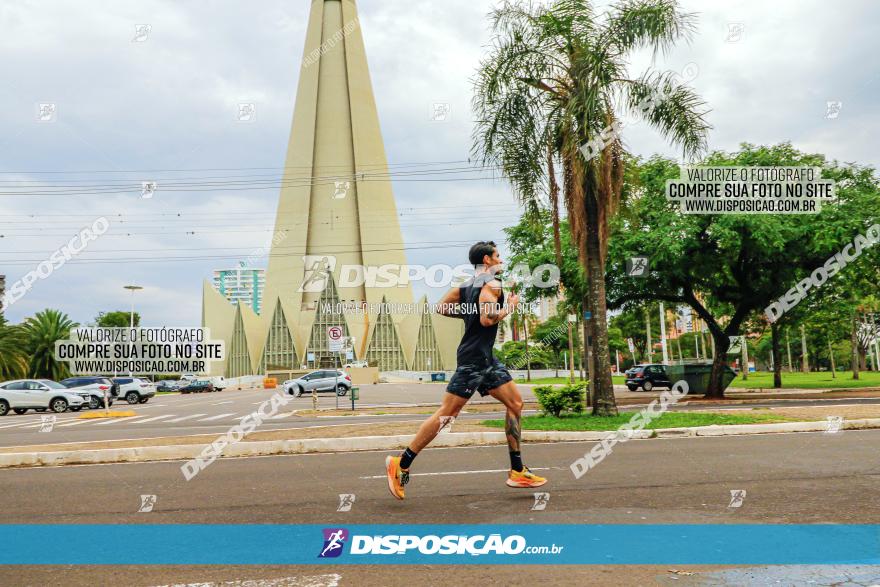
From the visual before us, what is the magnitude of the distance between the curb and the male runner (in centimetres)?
479

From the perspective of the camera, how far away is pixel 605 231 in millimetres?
14398

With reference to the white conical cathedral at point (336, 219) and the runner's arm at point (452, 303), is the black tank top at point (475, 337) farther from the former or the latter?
the white conical cathedral at point (336, 219)

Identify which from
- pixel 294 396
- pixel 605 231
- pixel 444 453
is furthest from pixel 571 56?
pixel 294 396

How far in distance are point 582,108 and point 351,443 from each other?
7748 mm

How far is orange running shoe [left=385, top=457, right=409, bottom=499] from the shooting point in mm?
5770

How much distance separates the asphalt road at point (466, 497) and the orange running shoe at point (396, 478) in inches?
5.1

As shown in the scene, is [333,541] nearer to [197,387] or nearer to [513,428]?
[513,428]

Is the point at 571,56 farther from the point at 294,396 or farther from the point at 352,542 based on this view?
the point at 294,396

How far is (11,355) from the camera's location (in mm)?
48031

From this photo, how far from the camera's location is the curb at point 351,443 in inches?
388

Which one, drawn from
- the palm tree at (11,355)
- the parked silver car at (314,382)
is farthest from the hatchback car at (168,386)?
the parked silver car at (314,382)

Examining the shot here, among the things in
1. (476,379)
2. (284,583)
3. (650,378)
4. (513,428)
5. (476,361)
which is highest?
(476,361)

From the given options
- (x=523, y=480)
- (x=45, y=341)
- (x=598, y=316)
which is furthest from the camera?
(x=45, y=341)

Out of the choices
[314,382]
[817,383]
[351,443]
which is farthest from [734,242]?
[314,382]
